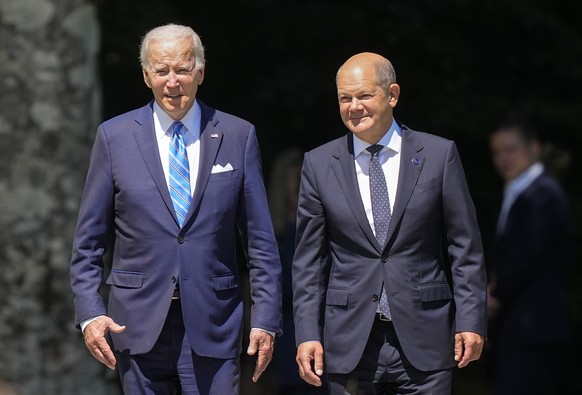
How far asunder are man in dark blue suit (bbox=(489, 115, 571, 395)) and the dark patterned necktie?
3.10 metres

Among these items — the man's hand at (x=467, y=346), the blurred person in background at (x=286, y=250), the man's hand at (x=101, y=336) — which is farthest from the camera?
the blurred person in background at (x=286, y=250)

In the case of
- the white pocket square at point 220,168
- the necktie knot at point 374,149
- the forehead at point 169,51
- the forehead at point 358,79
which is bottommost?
the white pocket square at point 220,168

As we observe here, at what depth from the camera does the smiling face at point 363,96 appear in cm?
598

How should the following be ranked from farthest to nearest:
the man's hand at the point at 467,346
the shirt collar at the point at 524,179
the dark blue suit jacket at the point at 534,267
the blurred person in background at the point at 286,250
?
the shirt collar at the point at 524,179 < the dark blue suit jacket at the point at 534,267 < the blurred person in background at the point at 286,250 < the man's hand at the point at 467,346

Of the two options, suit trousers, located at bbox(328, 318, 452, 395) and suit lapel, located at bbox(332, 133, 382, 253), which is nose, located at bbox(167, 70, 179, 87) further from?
suit trousers, located at bbox(328, 318, 452, 395)

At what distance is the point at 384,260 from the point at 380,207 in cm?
20

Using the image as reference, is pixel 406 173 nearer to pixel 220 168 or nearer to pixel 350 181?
pixel 350 181

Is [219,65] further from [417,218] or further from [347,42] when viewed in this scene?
[417,218]

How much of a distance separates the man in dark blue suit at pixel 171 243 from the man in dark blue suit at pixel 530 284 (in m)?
3.23

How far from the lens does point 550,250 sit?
906 centimetres

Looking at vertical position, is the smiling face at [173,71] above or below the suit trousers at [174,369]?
above

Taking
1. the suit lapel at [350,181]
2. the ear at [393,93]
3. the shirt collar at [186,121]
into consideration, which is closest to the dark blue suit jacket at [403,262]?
the suit lapel at [350,181]

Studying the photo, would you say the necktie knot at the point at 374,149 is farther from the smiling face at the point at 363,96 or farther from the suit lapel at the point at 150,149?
the suit lapel at the point at 150,149

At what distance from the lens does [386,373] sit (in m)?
6.01
